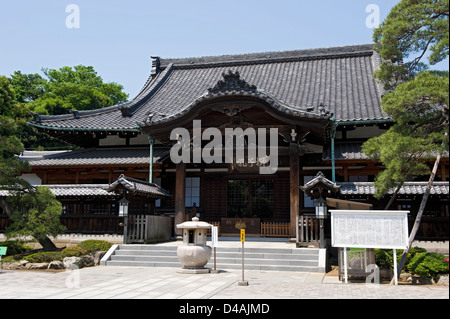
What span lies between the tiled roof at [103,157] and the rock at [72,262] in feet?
19.0

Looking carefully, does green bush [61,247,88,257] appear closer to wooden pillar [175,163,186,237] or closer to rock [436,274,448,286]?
wooden pillar [175,163,186,237]

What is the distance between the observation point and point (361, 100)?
20.4 metres

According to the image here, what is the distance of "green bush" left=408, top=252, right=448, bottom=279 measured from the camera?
11.5 m

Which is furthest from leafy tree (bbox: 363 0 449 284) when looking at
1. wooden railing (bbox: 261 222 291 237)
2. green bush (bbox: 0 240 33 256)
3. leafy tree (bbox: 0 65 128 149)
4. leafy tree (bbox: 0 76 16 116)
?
leafy tree (bbox: 0 65 128 149)

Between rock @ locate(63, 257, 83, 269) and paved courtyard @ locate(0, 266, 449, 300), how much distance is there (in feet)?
2.32

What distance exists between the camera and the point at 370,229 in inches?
458

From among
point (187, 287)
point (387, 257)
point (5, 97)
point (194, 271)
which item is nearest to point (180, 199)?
point (194, 271)

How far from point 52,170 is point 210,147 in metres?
8.23

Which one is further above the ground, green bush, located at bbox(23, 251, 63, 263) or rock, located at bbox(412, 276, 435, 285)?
green bush, located at bbox(23, 251, 63, 263)

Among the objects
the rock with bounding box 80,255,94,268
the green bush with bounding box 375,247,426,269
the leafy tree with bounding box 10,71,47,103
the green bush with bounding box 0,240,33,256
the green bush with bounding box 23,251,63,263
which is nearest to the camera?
the green bush with bounding box 375,247,426,269

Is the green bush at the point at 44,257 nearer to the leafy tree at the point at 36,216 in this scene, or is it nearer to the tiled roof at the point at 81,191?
the leafy tree at the point at 36,216

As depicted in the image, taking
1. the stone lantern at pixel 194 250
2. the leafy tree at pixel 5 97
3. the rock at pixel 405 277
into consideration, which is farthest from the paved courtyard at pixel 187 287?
the leafy tree at pixel 5 97

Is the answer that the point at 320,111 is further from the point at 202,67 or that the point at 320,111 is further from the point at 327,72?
the point at 202,67

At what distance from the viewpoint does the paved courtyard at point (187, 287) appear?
909 cm
